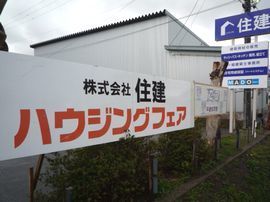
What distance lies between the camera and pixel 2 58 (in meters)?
1.96

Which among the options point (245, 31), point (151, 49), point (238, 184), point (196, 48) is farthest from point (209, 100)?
point (151, 49)

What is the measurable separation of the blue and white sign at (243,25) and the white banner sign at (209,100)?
5328mm

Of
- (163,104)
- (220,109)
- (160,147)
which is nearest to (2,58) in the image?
(163,104)

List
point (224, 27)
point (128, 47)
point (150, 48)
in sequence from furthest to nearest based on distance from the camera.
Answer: point (128, 47) → point (150, 48) → point (224, 27)

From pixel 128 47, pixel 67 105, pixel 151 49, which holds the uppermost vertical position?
pixel 128 47

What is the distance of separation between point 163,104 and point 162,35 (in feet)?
→ 36.1

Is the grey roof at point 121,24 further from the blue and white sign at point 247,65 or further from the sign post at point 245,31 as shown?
the blue and white sign at point 247,65

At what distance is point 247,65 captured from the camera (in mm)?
10352

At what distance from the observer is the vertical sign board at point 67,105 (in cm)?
203

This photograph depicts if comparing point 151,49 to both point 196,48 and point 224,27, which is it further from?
point 224,27

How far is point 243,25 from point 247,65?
71.5 inches

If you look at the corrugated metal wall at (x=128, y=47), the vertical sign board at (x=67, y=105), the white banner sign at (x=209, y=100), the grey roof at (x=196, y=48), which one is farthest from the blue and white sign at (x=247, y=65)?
the vertical sign board at (x=67, y=105)

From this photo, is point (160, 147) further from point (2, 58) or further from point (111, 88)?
point (2, 58)

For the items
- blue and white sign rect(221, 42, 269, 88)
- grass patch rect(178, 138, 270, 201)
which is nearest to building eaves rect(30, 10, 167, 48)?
blue and white sign rect(221, 42, 269, 88)
